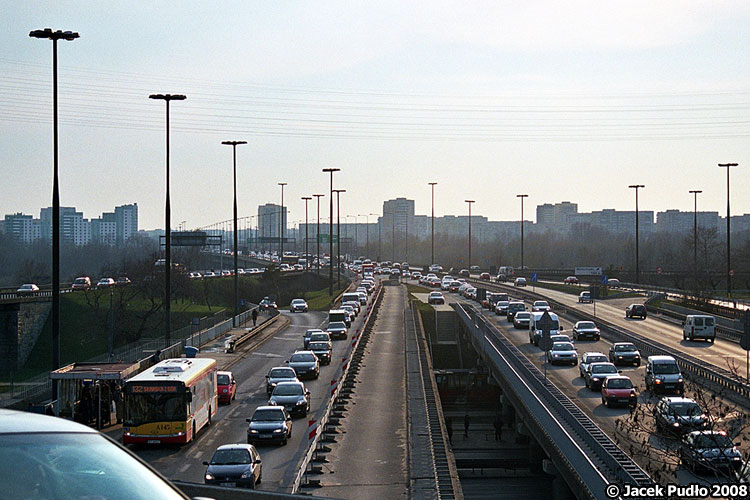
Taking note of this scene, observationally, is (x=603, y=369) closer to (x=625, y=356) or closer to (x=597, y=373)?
(x=597, y=373)

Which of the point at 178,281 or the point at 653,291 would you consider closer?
the point at 178,281

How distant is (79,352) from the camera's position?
77312 millimetres

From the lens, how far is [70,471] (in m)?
4.40

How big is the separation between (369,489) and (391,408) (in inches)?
509

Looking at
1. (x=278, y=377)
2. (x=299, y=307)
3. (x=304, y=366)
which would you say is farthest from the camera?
(x=299, y=307)

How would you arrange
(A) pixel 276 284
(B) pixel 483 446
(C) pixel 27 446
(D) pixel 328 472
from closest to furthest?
(C) pixel 27 446, (D) pixel 328 472, (B) pixel 483 446, (A) pixel 276 284

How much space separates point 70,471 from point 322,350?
46.1 meters

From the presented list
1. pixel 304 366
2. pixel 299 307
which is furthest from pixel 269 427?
pixel 299 307

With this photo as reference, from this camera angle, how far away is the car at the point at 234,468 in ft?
71.4

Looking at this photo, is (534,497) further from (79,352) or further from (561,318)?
(79,352)

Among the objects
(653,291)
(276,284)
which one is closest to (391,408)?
(653,291)

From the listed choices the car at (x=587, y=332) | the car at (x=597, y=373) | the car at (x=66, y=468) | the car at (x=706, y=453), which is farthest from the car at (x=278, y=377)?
the car at (x=66, y=468)

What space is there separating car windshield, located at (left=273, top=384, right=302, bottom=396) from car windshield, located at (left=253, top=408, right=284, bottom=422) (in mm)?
4521

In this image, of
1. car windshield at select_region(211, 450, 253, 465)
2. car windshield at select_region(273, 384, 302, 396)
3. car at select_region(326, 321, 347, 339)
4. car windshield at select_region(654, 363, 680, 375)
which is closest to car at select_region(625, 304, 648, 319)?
car at select_region(326, 321, 347, 339)
